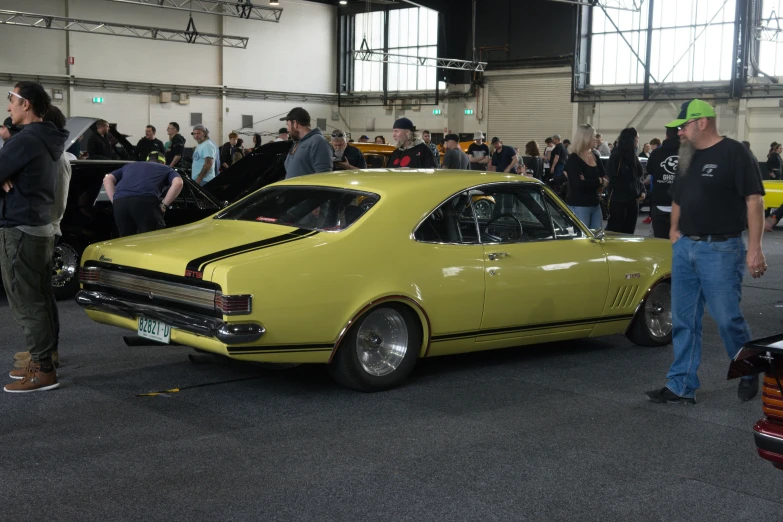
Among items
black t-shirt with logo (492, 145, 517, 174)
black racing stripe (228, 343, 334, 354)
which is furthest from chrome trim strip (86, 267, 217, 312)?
black t-shirt with logo (492, 145, 517, 174)

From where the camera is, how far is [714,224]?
5559 millimetres

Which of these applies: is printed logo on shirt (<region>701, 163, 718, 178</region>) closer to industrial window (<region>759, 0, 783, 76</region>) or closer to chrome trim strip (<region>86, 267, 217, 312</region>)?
chrome trim strip (<region>86, 267, 217, 312</region>)

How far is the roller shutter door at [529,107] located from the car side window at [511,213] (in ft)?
86.2

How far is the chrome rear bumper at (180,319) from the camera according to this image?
5.31 metres

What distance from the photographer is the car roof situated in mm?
6430

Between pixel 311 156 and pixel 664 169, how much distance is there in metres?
3.50

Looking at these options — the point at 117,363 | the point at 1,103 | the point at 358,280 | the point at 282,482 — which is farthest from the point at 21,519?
the point at 1,103

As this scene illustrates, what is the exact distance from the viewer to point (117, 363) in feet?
22.3

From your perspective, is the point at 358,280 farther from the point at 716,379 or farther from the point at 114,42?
the point at 114,42

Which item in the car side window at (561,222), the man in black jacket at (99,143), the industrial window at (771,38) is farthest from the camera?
the industrial window at (771,38)

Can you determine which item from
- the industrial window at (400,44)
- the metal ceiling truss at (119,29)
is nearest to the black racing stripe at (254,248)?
the metal ceiling truss at (119,29)

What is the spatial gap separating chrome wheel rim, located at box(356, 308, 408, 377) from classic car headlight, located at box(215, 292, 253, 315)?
0.86 meters

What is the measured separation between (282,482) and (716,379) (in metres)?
3.54

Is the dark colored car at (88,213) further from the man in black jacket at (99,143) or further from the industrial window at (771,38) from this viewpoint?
the industrial window at (771,38)
